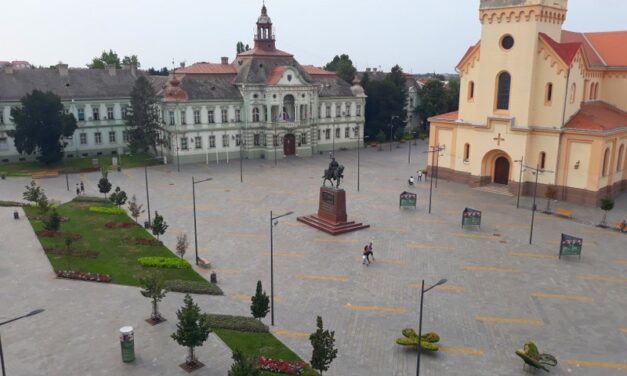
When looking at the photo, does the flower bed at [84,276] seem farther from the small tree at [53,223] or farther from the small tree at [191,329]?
the small tree at [191,329]

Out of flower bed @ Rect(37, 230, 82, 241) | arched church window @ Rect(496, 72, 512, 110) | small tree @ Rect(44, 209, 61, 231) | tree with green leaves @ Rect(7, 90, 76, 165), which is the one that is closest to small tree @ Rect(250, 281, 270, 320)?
flower bed @ Rect(37, 230, 82, 241)

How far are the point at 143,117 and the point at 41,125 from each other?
11.6 meters

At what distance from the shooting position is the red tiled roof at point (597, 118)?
4512 centimetres

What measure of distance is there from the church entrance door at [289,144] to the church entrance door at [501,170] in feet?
93.8

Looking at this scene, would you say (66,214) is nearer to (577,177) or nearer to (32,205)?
(32,205)

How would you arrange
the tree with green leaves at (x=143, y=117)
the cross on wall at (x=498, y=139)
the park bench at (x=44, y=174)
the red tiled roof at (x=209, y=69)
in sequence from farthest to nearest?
the red tiled roof at (x=209, y=69) < the tree with green leaves at (x=143, y=117) < the park bench at (x=44, y=174) < the cross on wall at (x=498, y=139)

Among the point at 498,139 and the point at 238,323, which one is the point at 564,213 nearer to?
the point at 498,139

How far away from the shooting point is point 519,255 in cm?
3266

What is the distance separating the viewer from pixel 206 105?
6450 cm

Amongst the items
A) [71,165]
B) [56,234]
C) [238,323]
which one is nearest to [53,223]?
[56,234]

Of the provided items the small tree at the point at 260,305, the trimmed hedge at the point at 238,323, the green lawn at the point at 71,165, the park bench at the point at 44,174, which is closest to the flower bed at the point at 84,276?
the trimmed hedge at the point at 238,323

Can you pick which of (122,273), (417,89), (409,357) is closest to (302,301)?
(409,357)

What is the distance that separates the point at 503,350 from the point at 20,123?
185 feet

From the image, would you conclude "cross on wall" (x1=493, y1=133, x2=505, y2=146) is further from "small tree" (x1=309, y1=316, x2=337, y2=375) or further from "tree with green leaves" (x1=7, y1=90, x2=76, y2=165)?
"tree with green leaves" (x1=7, y1=90, x2=76, y2=165)
